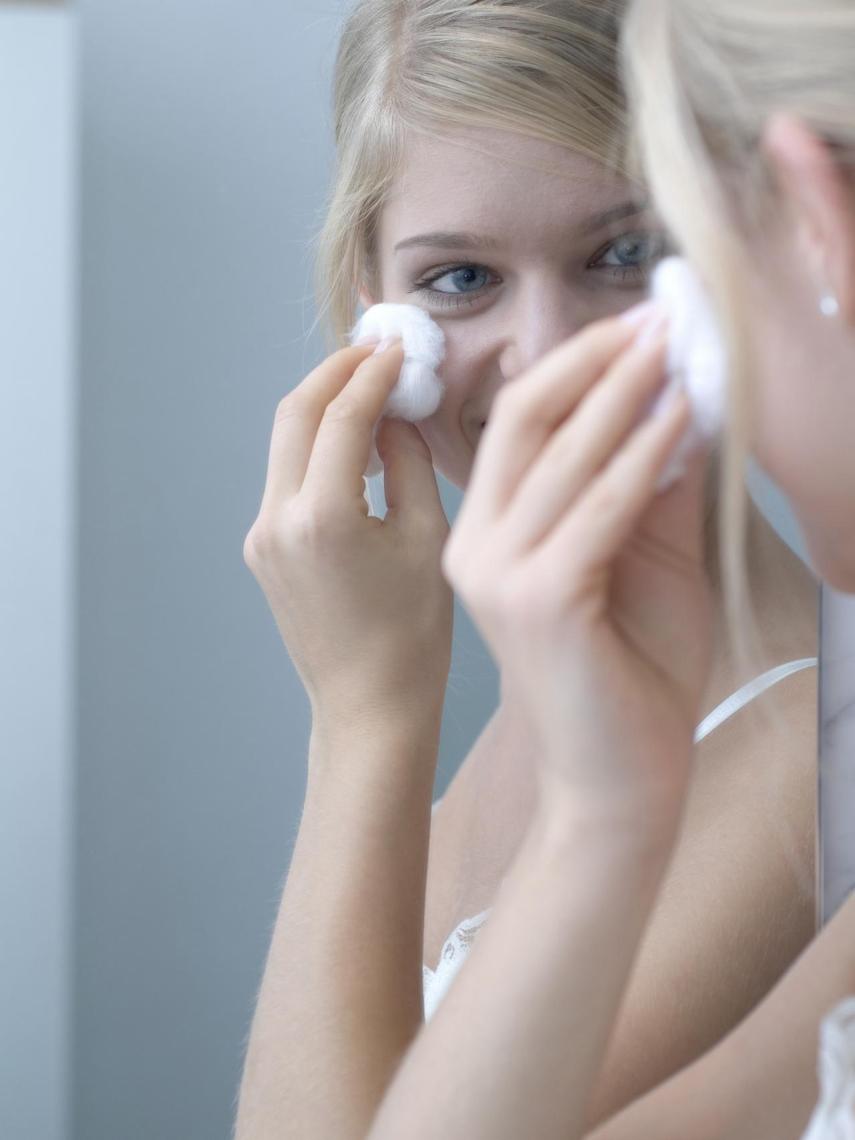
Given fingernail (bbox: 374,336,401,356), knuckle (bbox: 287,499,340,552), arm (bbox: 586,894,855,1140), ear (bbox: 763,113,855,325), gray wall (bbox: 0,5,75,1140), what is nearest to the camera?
ear (bbox: 763,113,855,325)

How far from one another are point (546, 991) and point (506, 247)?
0.63 m

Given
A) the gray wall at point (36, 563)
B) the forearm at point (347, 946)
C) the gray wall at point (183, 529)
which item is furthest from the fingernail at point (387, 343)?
the gray wall at point (36, 563)

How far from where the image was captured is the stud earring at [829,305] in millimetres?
632

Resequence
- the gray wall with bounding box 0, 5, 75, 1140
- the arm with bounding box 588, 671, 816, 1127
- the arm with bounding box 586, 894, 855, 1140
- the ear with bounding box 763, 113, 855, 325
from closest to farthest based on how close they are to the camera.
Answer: the ear with bounding box 763, 113, 855, 325 → the arm with bounding box 586, 894, 855, 1140 → the arm with bounding box 588, 671, 816, 1127 → the gray wall with bounding box 0, 5, 75, 1140

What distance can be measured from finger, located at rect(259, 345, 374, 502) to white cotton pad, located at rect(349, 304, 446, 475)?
4 centimetres

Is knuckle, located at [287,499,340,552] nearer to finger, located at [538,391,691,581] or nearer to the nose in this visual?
the nose

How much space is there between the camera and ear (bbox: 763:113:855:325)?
0.62m

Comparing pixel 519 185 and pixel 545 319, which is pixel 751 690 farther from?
pixel 519 185

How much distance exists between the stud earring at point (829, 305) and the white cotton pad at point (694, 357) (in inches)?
2.0

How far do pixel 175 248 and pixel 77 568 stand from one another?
0.46 metres

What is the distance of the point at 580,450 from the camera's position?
633 mm

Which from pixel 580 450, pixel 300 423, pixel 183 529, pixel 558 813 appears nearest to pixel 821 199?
pixel 580 450

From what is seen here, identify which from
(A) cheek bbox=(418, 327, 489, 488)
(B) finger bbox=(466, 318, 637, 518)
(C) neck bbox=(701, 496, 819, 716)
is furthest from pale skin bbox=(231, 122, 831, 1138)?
(A) cheek bbox=(418, 327, 489, 488)

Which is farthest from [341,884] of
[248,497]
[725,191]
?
[248,497]
